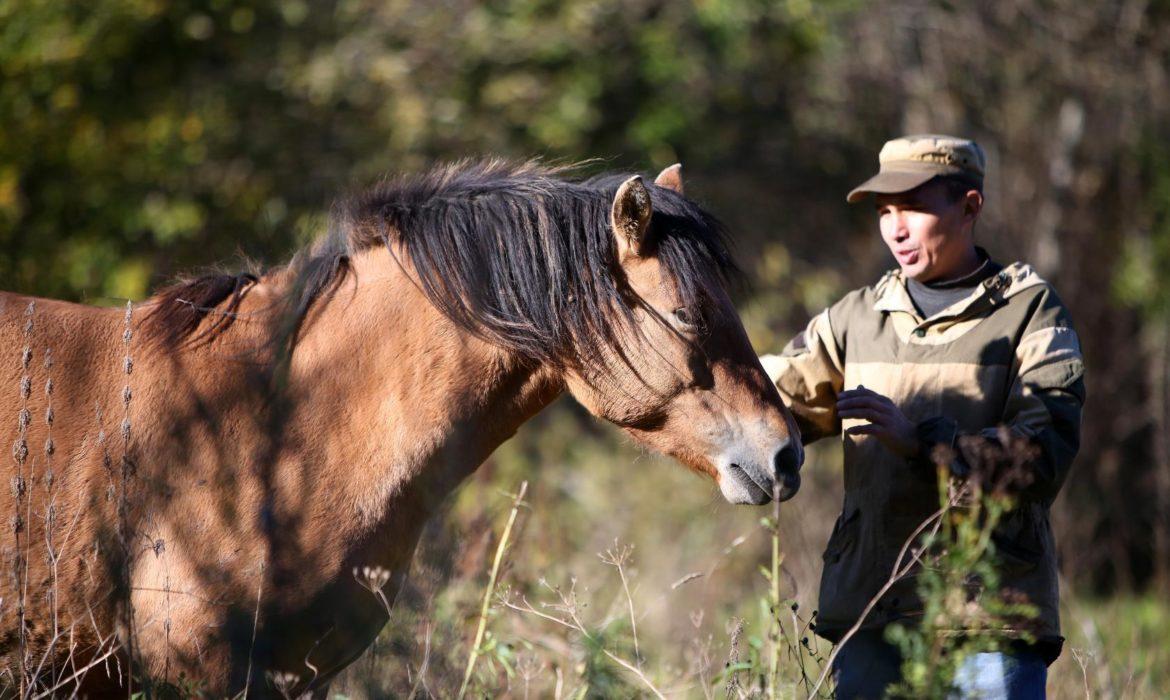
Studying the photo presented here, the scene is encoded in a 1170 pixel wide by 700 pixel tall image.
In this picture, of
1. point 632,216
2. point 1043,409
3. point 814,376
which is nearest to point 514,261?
point 632,216

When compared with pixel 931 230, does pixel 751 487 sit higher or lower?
lower

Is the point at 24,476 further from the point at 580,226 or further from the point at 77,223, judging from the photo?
the point at 77,223

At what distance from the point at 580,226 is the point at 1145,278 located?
7.51 metres

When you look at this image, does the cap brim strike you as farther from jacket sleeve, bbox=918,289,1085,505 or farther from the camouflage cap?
jacket sleeve, bbox=918,289,1085,505

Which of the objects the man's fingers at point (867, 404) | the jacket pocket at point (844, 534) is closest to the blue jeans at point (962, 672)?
the jacket pocket at point (844, 534)

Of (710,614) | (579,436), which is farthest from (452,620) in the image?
(579,436)

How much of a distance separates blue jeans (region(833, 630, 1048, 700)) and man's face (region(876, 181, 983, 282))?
1.06 m

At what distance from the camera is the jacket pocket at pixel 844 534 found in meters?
3.24

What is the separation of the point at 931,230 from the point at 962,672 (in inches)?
48.1

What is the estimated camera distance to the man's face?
3.27 m

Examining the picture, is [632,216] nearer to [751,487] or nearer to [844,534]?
[751,487]

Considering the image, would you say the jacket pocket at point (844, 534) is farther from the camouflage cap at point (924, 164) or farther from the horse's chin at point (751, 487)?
the camouflage cap at point (924, 164)

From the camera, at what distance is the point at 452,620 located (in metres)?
3.90

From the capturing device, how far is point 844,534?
326cm
